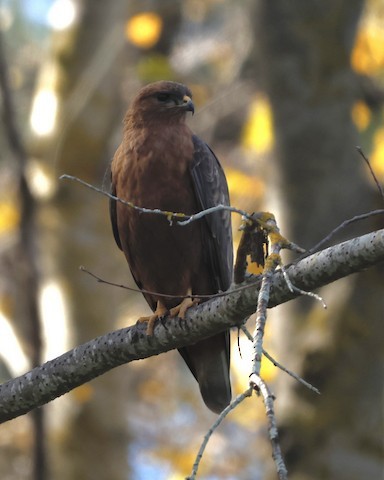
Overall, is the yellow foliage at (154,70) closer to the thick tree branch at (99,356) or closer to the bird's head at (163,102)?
the bird's head at (163,102)

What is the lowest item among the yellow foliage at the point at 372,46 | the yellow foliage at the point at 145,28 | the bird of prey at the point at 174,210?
the bird of prey at the point at 174,210

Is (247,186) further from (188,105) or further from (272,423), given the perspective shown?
(272,423)

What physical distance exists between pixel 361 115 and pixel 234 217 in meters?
3.49

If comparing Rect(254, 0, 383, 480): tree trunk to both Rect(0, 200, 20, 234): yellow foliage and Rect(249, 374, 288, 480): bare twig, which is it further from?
Rect(0, 200, 20, 234): yellow foliage

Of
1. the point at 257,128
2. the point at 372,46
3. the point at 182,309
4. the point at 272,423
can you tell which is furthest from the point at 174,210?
the point at 257,128

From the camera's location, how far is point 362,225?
22.4ft

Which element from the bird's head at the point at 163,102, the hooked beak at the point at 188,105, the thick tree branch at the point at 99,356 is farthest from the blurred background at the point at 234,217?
the thick tree branch at the point at 99,356

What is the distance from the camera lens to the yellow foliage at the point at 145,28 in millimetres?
12308

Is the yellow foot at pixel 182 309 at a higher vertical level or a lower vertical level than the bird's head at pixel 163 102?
lower

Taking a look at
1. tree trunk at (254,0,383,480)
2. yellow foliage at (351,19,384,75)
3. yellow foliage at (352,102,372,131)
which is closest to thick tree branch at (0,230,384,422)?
tree trunk at (254,0,383,480)

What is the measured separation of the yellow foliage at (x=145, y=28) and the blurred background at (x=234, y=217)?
3 cm

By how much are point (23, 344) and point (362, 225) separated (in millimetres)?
3412

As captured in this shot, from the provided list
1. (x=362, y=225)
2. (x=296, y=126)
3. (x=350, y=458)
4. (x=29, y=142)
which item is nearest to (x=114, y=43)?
(x=29, y=142)

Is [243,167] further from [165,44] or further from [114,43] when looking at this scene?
[114,43]
